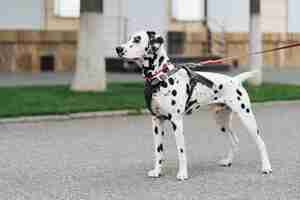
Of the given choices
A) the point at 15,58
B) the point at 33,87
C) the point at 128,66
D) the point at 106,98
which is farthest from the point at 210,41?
the point at 106,98

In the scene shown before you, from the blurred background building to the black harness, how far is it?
54.8 feet

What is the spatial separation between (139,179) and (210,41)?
20.2 m

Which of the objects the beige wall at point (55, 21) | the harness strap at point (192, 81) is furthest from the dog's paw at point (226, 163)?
the beige wall at point (55, 21)

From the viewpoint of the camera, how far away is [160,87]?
7609 mm

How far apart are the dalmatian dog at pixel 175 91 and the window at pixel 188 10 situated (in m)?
19.0

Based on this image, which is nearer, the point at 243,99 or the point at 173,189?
the point at 173,189

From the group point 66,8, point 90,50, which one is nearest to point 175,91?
point 90,50

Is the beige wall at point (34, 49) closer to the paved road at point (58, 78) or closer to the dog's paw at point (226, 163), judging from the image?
the paved road at point (58, 78)

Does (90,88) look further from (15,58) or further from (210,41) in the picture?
(210,41)

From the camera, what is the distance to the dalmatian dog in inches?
297

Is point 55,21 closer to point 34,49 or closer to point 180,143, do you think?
point 34,49

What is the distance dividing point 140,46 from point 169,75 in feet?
1.51

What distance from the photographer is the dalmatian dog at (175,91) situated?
7547 millimetres

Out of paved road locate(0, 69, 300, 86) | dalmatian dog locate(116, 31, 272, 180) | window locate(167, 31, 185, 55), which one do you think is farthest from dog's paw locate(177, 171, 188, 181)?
window locate(167, 31, 185, 55)
